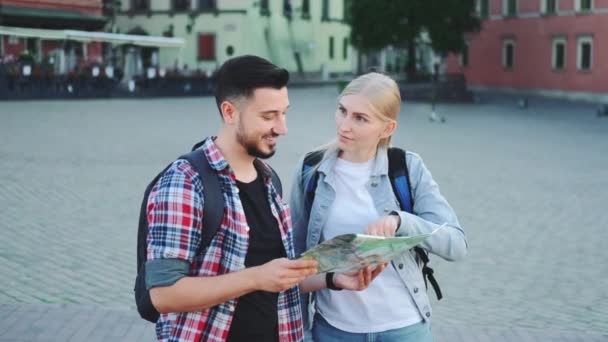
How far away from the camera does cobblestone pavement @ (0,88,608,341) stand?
266 inches

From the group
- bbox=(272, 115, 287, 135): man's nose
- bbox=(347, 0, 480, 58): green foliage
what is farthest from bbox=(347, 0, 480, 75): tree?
bbox=(272, 115, 287, 135): man's nose

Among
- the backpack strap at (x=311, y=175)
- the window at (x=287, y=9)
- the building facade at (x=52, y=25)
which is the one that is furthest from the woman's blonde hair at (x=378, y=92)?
the window at (x=287, y=9)

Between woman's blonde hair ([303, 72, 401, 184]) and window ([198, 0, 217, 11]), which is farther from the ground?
window ([198, 0, 217, 11])

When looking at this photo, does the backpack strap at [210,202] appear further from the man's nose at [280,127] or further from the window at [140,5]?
the window at [140,5]

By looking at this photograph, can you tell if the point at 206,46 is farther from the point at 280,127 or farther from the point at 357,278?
the point at 280,127

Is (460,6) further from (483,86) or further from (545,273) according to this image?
(545,273)

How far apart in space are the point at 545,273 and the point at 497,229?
220cm

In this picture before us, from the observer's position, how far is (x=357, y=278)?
3.05 metres

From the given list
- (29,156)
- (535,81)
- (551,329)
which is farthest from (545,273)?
(535,81)

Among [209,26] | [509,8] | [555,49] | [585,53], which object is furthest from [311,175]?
[209,26]

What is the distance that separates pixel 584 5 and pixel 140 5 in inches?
1077

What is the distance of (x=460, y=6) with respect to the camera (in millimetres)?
43406

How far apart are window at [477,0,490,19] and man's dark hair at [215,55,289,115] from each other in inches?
2167

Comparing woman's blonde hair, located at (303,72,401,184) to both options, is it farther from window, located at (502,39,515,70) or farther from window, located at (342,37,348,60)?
window, located at (342,37,348,60)
